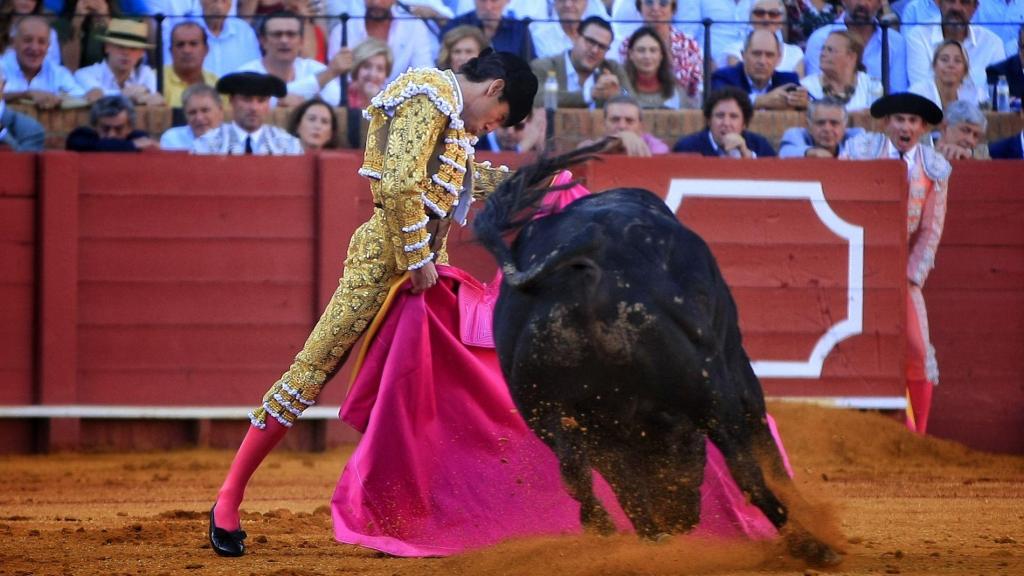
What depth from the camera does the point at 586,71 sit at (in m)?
7.37

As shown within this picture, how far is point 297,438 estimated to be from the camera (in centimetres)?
673

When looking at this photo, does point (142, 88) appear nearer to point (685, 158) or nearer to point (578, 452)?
point (685, 158)

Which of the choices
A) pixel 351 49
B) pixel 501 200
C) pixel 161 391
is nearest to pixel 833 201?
pixel 351 49

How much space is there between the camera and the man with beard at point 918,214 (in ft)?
22.5

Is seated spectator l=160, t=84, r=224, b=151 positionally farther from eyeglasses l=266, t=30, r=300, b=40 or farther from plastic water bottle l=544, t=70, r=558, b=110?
plastic water bottle l=544, t=70, r=558, b=110

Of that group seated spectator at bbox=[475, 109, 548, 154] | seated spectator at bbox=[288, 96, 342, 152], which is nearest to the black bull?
seated spectator at bbox=[475, 109, 548, 154]

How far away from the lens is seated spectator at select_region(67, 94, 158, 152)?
6.70 m

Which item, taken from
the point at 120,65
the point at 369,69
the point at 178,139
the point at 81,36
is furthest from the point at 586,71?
the point at 81,36

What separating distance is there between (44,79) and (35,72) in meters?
0.06

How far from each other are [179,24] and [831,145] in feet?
11.2

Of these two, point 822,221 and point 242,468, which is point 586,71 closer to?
point 822,221

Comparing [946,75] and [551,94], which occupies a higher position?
[946,75]

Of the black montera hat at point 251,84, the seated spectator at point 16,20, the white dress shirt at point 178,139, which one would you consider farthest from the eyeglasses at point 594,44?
the seated spectator at point 16,20

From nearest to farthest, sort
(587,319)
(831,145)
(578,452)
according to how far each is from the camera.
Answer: (587,319) < (578,452) < (831,145)
